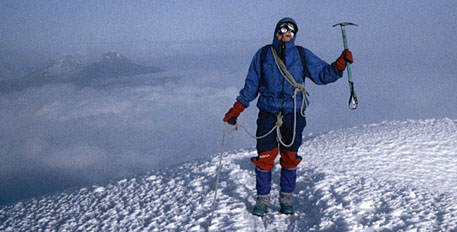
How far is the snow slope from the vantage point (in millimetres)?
3229

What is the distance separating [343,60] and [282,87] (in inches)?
24.0

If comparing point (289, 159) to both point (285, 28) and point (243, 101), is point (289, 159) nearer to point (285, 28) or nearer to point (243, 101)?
point (243, 101)

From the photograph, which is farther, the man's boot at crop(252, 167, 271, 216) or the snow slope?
the man's boot at crop(252, 167, 271, 216)

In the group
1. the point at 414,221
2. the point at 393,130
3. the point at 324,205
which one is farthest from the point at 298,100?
the point at 393,130

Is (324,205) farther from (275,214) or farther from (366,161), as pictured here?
(366,161)

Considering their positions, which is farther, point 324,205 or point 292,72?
point 324,205

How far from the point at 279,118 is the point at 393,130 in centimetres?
380

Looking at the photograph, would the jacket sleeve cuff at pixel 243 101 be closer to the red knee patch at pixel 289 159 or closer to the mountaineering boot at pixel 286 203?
the red knee patch at pixel 289 159

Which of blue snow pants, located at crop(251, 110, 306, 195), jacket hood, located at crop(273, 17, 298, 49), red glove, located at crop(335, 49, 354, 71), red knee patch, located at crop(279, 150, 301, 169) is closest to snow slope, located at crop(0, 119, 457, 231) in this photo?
blue snow pants, located at crop(251, 110, 306, 195)

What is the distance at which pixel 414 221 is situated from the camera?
2939mm

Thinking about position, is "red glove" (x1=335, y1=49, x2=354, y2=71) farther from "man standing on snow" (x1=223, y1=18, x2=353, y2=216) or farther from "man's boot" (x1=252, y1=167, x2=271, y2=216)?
"man's boot" (x1=252, y1=167, x2=271, y2=216)

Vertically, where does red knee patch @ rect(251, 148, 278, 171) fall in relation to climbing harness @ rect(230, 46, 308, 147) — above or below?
below

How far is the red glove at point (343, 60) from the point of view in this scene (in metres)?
3.00

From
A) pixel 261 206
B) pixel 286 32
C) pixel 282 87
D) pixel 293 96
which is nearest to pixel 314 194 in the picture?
pixel 261 206
